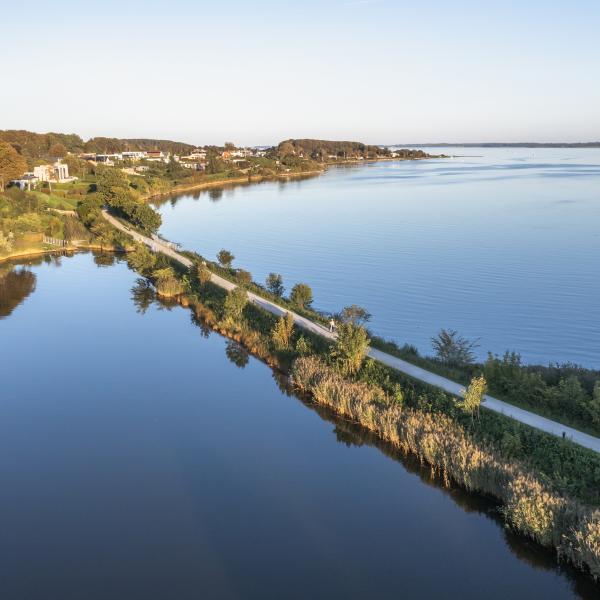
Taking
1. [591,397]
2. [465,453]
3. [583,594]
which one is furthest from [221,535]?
[591,397]

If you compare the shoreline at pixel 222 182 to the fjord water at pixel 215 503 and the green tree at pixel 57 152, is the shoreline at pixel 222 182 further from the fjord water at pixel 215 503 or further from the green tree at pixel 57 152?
the fjord water at pixel 215 503

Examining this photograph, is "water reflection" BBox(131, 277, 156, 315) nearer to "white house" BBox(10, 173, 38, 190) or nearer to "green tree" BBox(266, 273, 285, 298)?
"green tree" BBox(266, 273, 285, 298)

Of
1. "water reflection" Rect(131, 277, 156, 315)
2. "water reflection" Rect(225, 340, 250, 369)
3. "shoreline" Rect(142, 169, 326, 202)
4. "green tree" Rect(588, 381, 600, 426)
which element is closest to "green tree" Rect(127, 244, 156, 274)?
"water reflection" Rect(131, 277, 156, 315)

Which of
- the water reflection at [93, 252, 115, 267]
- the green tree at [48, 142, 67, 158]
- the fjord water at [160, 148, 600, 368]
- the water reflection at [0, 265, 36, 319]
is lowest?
the fjord water at [160, 148, 600, 368]

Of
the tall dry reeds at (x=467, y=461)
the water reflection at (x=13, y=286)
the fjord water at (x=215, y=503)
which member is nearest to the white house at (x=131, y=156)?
the water reflection at (x=13, y=286)

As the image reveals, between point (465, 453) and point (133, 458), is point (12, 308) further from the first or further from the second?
point (465, 453)
